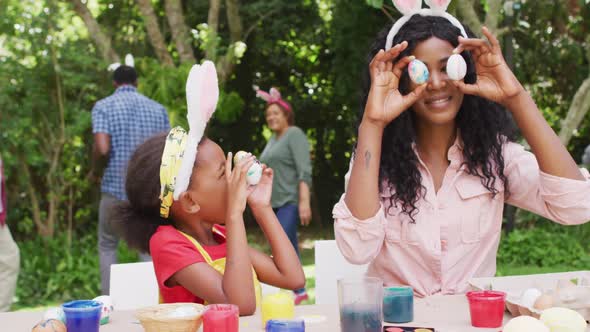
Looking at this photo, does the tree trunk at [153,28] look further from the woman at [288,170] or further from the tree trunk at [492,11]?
the tree trunk at [492,11]

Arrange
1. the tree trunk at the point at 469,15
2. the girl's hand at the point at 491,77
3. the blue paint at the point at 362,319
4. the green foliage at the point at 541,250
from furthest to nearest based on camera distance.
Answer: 1. the green foliage at the point at 541,250
2. the tree trunk at the point at 469,15
3. the girl's hand at the point at 491,77
4. the blue paint at the point at 362,319

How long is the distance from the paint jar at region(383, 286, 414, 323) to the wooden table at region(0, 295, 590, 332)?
0.11ft

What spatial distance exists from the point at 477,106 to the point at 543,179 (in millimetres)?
384

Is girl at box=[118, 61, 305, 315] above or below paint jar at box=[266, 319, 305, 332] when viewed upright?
above

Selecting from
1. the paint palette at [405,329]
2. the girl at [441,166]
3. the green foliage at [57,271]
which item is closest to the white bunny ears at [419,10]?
the girl at [441,166]

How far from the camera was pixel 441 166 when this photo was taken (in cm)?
276

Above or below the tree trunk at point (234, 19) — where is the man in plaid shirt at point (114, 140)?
below

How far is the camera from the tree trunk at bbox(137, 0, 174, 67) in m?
7.90

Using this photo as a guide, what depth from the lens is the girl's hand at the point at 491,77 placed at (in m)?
2.46

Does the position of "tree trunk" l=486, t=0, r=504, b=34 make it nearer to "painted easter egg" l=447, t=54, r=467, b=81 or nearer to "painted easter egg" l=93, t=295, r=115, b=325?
"painted easter egg" l=447, t=54, r=467, b=81

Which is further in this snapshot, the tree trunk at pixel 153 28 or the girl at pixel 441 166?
the tree trunk at pixel 153 28

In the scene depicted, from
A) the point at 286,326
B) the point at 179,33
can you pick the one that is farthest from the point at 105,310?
the point at 179,33

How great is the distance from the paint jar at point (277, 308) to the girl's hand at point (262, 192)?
556 millimetres

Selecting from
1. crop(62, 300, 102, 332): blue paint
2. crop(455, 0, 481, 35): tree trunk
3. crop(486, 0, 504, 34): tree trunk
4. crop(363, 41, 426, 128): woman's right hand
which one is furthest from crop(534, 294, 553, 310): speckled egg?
crop(486, 0, 504, 34): tree trunk
